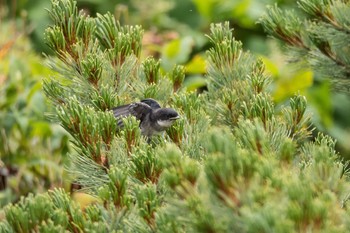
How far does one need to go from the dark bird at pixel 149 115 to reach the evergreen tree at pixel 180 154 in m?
0.02

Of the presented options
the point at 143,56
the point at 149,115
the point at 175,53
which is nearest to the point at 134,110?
the point at 149,115

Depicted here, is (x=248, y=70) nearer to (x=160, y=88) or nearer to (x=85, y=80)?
(x=160, y=88)

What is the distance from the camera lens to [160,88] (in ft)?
6.86

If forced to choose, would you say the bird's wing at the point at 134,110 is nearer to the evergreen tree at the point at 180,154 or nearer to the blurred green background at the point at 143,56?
the evergreen tree at the point at 180,154

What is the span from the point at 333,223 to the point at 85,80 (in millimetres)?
816

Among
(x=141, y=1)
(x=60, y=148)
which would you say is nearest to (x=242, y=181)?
(x=60, y=148)

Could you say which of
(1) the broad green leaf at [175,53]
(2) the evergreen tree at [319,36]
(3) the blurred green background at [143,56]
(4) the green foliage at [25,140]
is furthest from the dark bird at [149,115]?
(1) the broad green leaf at [175,53]

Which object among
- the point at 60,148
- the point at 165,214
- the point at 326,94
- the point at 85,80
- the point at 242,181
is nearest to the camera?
the point at 242,181

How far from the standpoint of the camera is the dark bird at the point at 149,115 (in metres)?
1.87

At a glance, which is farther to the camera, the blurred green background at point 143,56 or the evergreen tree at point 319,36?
the blurred green background at point 143,56

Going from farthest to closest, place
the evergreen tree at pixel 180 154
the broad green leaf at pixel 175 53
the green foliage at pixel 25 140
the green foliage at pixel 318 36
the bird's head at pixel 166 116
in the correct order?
the broad green leaf at pixel 175 53
the green foliage at pixel 25 140
the green foliage at pixel 318 36
the bird's head at pixel 166 116
the evergreen tree at pixel 180 154

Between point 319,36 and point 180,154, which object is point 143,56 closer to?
point 319,36

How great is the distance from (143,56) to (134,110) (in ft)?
7.37

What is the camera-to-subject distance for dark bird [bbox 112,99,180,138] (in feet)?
6.13
